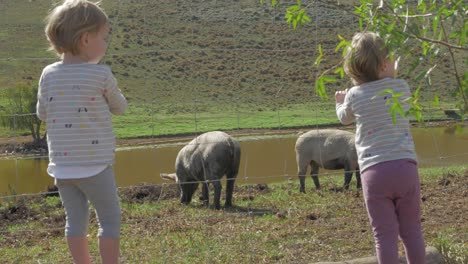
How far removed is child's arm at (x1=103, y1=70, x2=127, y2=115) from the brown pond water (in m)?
8.77

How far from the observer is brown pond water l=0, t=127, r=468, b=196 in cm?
1422

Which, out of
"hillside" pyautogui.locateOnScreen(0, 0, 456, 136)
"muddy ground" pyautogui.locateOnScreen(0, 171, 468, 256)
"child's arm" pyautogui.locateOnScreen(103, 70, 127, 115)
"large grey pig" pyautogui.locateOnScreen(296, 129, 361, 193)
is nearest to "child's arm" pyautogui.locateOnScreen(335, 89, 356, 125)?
"child's arm" pyautogui.locateOnScreen(103, 70, 127, 115)

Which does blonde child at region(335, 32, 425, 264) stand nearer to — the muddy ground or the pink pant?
the pink pant

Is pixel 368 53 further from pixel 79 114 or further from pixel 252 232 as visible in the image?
pixel 252 232

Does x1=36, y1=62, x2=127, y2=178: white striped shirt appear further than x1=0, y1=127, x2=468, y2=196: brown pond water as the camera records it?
No

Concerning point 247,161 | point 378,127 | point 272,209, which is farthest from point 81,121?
point 247,161

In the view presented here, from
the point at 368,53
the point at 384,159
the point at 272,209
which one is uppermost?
the point at 368,53

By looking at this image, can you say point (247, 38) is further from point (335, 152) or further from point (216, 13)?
point (335, 152)

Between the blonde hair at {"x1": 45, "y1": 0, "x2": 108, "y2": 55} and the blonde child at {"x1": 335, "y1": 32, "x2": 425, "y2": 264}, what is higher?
A: the blonde hair at {"x1": 45, "y1": 0, "x2": 108, "y2": 55}

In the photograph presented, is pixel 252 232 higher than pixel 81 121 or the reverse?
the reverse

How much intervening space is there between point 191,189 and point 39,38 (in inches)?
341

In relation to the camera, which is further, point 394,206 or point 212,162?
point 212,162

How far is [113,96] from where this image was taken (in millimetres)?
4453

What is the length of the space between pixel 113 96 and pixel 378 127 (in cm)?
158
